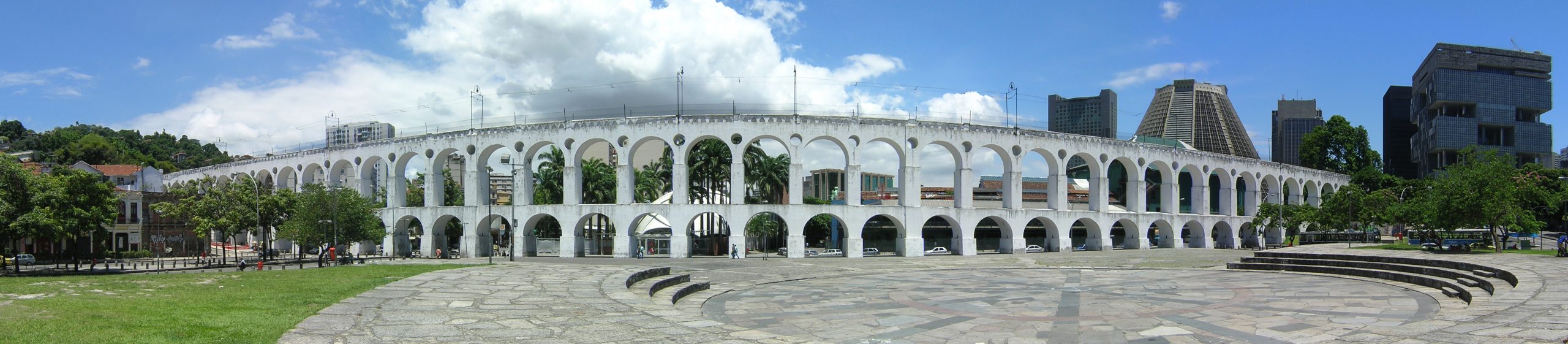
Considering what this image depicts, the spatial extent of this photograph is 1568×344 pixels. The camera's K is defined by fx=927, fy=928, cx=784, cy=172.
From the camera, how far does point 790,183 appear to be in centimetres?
4431

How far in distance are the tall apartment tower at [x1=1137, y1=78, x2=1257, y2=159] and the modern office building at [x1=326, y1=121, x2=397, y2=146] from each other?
270 ft

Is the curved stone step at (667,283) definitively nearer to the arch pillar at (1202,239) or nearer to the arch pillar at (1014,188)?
the arch pillar at (1014,188)

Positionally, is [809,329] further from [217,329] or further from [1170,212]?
[1170,212]

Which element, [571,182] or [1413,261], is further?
[571,182]

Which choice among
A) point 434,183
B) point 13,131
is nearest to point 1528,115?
point 434,183

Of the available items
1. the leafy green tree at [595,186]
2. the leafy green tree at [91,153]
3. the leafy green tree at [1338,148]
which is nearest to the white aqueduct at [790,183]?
the leafy green tree at [595,186]

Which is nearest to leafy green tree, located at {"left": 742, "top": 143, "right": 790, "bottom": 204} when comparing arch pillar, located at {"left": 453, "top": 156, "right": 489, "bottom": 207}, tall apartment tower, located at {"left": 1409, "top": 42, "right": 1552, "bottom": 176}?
arch pillar, located at {"left": 453, "top": 156, "right": 489, "bottom": 207}

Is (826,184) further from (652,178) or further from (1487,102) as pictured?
(1487,102)

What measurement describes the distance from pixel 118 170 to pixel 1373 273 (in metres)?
83.4

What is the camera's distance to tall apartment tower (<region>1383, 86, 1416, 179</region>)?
370ft

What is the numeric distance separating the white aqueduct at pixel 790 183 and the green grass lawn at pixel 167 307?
25.8m

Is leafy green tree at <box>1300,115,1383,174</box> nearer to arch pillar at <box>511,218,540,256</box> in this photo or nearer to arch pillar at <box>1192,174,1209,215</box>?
arch pillar at <box>1192,174,1209,215</box>

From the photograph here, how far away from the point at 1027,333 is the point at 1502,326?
5897mm

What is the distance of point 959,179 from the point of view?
158 ft
